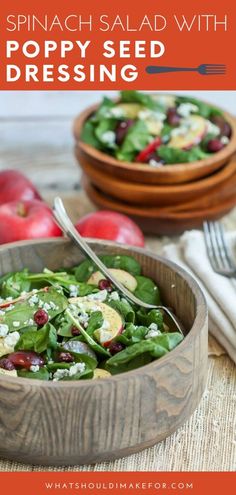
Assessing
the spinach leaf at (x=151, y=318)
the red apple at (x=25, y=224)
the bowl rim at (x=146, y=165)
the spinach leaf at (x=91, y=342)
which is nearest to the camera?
the spinach leaf at (x=91, y=342)

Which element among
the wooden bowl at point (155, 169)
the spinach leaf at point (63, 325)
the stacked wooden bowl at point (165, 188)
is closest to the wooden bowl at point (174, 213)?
the stacked wooden bowl at point (165, 188)

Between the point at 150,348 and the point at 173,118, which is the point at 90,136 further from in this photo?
the point at 150,348

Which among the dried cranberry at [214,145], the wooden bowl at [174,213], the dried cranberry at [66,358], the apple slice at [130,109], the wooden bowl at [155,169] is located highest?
the dried cranberry at [66,358]

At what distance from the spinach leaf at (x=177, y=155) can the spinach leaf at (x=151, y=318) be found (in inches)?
36.9

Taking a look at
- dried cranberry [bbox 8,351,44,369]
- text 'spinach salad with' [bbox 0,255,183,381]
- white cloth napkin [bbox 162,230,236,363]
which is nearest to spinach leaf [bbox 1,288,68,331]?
text 'spinach salad with' [bbox 0,255,183,381]

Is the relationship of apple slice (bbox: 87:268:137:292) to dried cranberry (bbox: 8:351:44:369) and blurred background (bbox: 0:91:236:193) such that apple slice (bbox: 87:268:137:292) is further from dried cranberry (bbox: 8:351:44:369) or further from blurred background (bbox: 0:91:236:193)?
blurred background (bbox: 0:91:236:193)

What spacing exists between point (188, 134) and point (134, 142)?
0.22 metres

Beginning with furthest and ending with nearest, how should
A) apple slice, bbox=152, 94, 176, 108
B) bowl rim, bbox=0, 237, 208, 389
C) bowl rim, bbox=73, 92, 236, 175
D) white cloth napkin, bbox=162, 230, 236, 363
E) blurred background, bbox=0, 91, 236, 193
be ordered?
blurred background, bbox=0, 91, 236, 193 → apple slice, bbox=152, 94, 176, 108 → bowl rim, bbox=73, 92, 236, 175 → white cloth napkin, bbox=162, 230, 236, 363 → bowl rim, bbox=0, 237, 208, 389

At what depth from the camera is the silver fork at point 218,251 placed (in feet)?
8.85

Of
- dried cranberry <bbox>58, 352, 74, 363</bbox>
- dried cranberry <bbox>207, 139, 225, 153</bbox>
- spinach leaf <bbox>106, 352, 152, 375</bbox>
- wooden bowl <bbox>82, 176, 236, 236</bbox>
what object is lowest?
wooden bowl <bbox>82, 176, 236, 236</bbox>

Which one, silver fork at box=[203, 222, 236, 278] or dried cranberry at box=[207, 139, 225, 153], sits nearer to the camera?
silver fork at box=[203, 222, 236, 278]

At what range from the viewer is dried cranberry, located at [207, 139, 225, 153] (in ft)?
10.4

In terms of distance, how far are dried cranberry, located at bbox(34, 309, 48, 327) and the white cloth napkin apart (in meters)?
0.57

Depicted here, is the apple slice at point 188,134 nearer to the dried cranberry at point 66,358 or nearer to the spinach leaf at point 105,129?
the spinach leaf at point 105,129
